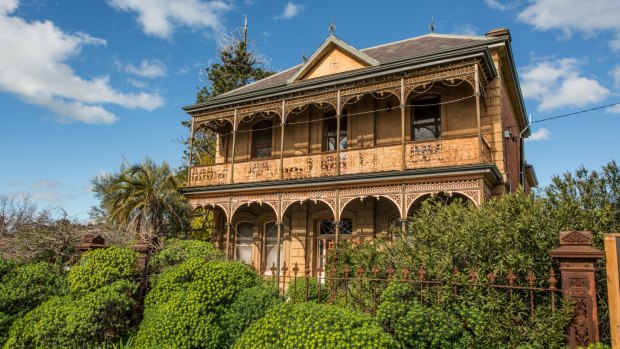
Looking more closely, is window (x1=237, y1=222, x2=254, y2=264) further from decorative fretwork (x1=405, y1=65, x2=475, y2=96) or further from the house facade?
decorative fretwork (x1=405, y1=65, x2=475, y2=96)

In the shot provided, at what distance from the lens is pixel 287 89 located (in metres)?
14.9

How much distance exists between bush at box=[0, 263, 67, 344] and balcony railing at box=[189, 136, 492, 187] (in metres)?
7.56

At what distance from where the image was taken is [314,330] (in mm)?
5020

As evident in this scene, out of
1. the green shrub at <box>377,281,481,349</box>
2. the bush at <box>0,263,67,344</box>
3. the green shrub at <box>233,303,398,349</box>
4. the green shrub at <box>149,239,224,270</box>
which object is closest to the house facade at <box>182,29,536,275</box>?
the green shrub at <box>149,239,224,270</box>

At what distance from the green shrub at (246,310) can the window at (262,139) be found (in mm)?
11335

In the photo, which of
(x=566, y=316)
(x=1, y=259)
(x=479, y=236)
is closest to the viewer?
(x=566, y=316)

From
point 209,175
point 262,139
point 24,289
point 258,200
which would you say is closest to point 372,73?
point 258,200

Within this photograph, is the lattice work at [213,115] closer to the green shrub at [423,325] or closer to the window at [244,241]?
the window at [244,241]

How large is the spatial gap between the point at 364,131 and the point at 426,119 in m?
2.07

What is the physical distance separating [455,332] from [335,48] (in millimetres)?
12162

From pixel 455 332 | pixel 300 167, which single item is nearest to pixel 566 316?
pixel 455 332

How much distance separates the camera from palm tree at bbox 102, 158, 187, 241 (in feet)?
54.6

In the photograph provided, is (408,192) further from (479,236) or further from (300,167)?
(479,236)

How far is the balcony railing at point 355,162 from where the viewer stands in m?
11.8
